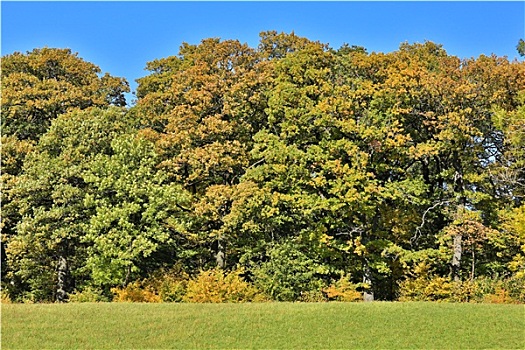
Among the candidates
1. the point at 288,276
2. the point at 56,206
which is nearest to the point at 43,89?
the point at 56,206

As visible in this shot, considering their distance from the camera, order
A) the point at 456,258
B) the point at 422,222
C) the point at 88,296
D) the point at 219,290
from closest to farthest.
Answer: the point at 219,290 → the point at 88,296 → the point at 456,258 → the point at 422,222

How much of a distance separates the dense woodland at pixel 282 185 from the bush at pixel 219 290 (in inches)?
3.8

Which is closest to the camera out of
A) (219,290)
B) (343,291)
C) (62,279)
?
(219,290)

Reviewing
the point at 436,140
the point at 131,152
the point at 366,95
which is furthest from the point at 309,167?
the point at 131,152

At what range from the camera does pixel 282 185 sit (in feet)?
89.8

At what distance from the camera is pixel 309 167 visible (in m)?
27.6

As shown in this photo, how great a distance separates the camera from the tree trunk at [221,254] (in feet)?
95.3

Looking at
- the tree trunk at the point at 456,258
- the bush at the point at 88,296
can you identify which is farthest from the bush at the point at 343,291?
the bush at the point at 88,296

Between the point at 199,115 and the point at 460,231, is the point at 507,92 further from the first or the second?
the point at 199,115

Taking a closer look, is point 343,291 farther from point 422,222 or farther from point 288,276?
point 422,222

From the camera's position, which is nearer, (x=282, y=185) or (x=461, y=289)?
(x=461, y=289)

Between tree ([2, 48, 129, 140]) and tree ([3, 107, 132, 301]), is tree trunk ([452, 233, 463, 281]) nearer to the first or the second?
tree ([3, 107, 132, 301])

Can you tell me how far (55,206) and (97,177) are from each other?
2480 mm

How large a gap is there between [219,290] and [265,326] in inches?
256
